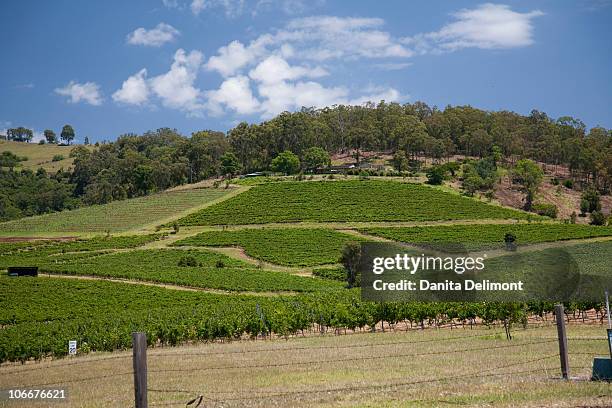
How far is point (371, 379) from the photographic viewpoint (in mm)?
13180

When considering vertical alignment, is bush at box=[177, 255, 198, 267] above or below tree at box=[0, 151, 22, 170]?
below

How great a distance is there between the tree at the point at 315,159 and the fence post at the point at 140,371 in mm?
114461

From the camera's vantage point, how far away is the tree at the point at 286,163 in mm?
123688

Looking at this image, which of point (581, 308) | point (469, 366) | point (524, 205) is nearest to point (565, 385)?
point (469, 366)

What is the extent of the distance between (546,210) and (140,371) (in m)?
93.1

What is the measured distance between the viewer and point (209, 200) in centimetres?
10350

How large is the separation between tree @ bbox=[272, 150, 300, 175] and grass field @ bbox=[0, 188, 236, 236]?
56.4ft

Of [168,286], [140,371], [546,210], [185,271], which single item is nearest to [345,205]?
[546,210]

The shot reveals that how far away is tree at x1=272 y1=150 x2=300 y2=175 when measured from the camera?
124 meters

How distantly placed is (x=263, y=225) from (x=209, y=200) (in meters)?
19.5

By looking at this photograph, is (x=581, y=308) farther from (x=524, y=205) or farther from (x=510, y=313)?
(x=524, y=205)

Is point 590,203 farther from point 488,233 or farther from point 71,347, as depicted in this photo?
point 71,347

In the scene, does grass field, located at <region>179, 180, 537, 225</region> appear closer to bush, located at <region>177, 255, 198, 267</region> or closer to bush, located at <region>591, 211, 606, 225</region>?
bush, located at <region>591, 211, 606, 225</region>

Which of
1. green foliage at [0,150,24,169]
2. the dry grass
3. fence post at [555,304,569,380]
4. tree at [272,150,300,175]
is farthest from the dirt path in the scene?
green foliage at [0,150,24,169]
